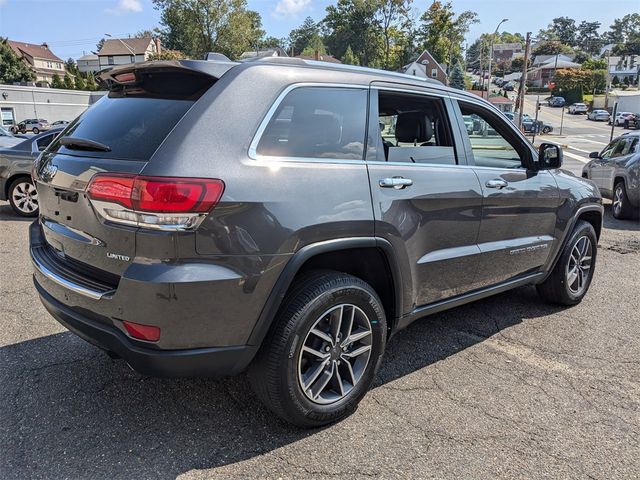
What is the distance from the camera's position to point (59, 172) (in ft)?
8.70

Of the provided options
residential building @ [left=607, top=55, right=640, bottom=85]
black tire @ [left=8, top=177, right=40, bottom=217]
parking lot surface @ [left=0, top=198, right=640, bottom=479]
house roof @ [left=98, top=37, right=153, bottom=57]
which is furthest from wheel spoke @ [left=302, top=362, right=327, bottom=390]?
residential building @ [left=607, top=55, right=640, bottom=85]

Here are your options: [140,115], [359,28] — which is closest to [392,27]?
[359,28]

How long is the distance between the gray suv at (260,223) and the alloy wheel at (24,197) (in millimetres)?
6092

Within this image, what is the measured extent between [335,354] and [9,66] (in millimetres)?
76571

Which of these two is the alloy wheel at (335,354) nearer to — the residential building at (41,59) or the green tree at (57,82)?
the green tree at (57,82)

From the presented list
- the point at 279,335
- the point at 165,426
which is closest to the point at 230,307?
the point at 279,335

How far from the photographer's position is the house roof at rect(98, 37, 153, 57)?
90750mm

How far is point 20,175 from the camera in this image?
8414 millimetres

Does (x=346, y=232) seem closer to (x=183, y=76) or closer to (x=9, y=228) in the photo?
(x=183, y=76)

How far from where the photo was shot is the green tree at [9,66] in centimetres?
6378

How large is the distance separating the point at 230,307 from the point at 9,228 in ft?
22.6

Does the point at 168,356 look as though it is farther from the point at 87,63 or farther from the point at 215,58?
the point at 87,63

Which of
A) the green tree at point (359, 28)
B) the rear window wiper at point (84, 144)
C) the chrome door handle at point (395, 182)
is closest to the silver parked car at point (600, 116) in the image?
the green tree at point (359, 28)

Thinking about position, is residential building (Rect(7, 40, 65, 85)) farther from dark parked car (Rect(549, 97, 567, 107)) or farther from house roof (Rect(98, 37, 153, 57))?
dark parked car (Rect(549, 97, 567, 107))
